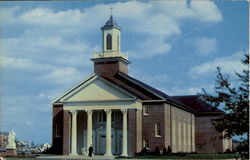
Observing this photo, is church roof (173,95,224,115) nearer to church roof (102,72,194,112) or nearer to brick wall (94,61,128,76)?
church roof (102,72,194,112)

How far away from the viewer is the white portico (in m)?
40.1

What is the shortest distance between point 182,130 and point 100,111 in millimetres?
12111

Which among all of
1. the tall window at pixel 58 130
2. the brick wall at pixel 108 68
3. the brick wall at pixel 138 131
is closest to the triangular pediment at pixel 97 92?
the brick wall at pixel 138 131

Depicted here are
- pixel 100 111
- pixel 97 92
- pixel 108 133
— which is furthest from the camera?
pixel 100 111

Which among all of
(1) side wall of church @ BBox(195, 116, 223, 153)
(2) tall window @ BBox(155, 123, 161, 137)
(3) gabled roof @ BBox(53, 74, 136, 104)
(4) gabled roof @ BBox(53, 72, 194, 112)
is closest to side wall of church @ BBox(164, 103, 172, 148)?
(2) tall window @ BBox(155, 123, 161, 137)

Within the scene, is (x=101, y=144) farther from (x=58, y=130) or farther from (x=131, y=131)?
(x=58, y=130)

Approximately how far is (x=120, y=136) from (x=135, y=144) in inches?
97.0

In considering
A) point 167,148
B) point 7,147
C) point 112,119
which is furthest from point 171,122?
point 7,147

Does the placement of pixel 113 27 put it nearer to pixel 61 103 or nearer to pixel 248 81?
pixel 61 103

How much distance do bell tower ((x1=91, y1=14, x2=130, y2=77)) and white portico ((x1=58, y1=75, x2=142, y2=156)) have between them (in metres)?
3.84

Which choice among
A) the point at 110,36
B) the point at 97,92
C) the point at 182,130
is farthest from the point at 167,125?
the point at 110,36

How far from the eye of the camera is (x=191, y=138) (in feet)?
185

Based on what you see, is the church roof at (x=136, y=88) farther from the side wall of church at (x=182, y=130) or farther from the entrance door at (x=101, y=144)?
the entrance door at (x=101, y=144)

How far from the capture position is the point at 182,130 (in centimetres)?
5128
